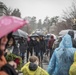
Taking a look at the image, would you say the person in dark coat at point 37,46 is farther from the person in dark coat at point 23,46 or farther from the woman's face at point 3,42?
the woman's face at point 3,42

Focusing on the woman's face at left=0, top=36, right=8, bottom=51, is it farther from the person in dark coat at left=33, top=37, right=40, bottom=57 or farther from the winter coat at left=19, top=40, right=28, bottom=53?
the person in dark coat at left=33, top=37, right=40, bottom=57

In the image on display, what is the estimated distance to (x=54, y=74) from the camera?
7258mm

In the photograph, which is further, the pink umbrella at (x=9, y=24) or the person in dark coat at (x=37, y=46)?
the person in dark coat at (x=37, y=46)

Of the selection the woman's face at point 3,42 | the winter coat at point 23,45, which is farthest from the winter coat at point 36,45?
the woman's face at point 3,42

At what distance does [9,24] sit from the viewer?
2725 millimetres

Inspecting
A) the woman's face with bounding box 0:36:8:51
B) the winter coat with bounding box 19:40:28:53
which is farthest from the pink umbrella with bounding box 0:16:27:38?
the winter coat with bounding box 19:40:28:53

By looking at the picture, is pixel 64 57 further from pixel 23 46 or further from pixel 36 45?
pixel 36 45

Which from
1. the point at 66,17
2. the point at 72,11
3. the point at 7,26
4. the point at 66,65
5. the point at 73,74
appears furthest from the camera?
the point at 66,17

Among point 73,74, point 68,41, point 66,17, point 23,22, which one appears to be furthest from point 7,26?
point 66,17

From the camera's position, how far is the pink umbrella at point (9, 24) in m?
2.66

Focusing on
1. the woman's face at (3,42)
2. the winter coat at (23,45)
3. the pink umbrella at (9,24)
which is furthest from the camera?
the winter coat at (23,45)

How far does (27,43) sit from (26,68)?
14254 millimetres

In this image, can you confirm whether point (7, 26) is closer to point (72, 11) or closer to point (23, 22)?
point (23, 22)

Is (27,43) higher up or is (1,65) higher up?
(1,65)
